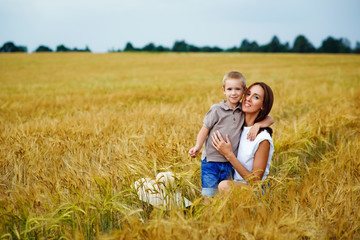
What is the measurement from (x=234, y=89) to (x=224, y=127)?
0.95ft

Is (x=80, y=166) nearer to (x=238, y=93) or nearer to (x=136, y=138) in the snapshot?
(x=136, y=138)

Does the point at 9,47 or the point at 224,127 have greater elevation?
the point at 9,47

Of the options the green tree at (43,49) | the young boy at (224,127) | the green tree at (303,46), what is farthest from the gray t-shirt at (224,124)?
the green tree at (303,46)

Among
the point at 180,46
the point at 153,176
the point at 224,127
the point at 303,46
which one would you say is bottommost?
the point at 153,176

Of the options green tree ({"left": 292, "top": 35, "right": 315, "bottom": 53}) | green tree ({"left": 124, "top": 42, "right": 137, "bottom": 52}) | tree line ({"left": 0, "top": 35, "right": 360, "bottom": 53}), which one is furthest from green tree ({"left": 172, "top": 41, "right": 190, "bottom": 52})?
green tree ({"left": 292, "top": 35, "right": 315, "bottom": 53})

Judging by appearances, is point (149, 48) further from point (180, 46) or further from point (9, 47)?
point (9, 47)

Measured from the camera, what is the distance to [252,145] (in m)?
1.75

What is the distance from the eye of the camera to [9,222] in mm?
1357

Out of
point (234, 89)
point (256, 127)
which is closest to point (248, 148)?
point (256, 127)

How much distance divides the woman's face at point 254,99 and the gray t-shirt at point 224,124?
0.37 ft

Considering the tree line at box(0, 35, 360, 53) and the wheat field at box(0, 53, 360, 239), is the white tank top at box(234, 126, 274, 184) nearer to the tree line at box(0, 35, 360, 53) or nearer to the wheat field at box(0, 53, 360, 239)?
the wheat field at box(0, 53, 360, 239)

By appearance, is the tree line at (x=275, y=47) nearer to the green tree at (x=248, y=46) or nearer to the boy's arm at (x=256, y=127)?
the green tree at (x=248, y=46)

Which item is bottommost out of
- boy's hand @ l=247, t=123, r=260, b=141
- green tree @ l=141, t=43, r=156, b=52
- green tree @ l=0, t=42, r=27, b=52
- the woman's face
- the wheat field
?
the wheat field

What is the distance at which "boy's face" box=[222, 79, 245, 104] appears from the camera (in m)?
1.78
